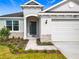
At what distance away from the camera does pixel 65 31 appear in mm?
24734

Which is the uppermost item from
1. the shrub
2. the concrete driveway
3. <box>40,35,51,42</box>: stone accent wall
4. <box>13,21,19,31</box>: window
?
<box>13,21,19,31</box>: window

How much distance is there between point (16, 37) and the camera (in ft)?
95.5

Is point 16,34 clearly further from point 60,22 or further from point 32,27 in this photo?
point 60,22

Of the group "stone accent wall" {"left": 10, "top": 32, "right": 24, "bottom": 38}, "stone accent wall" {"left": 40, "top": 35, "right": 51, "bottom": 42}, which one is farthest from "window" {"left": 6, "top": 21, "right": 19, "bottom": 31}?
"stone accent wall" {"left": 40, "top": 35, "right": 51, "bottom": 42}

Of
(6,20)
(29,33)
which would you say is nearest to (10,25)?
(6,20)

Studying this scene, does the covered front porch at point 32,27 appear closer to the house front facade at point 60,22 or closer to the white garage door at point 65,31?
the house front facade at point 60,22

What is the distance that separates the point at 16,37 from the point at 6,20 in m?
2.64

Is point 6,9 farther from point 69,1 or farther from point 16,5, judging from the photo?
point 69,1

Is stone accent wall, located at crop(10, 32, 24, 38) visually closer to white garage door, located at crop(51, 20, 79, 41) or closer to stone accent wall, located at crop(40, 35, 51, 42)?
stone accent wall, located at crop(40, 35, 51, 42)

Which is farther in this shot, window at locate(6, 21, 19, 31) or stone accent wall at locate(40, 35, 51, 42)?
window at locate(6, 21, 19, 31)

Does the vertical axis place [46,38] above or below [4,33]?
below

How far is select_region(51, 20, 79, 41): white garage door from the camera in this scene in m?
24.5

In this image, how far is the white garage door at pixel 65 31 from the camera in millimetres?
24469

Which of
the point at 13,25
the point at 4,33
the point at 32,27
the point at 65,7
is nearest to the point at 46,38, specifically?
the point at 65,7
